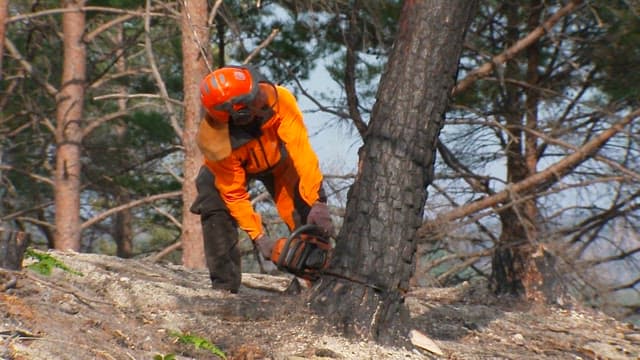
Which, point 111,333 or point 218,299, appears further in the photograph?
point 218,299

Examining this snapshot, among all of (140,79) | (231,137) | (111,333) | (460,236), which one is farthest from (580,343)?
(140,79)

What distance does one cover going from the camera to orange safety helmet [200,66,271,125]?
516cm

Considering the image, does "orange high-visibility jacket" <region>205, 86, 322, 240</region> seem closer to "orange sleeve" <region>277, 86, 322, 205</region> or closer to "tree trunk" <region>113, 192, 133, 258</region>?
"orange sleeve" <region>277, 86, 322, 205</region>

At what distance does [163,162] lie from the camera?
16.2 metres

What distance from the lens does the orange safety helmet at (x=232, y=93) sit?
5.16 meters

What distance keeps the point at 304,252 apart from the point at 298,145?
Result: 600 mm

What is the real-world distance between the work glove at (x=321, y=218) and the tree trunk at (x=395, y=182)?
85 mm

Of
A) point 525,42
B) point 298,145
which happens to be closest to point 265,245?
point 298,145

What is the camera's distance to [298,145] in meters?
5.34

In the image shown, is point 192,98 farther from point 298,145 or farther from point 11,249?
point 11,249

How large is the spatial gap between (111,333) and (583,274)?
6.71 m

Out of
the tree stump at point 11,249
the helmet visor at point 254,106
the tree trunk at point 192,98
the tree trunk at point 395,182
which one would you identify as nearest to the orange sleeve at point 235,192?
the helmet visor at point 254,106

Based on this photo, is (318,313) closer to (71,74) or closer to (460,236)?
(460,236)

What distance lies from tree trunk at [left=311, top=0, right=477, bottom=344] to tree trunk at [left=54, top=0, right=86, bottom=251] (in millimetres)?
9715
